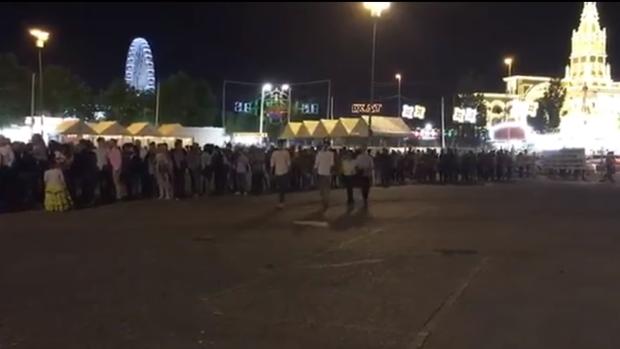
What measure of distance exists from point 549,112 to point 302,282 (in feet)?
388

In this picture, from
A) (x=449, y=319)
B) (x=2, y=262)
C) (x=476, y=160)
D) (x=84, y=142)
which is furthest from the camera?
(x=476, y=160)

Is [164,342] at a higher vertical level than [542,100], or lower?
lower

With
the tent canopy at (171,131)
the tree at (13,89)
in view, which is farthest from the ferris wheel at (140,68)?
the tent canopy at (171,131)

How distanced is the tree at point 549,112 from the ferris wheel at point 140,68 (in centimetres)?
5563

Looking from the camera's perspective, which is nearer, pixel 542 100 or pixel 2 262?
pixel 2 262

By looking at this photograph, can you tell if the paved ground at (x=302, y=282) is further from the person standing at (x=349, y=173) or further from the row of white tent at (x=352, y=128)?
the row of white tent at (x=352, y=128)

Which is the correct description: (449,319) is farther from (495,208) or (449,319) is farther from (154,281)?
(495,208)

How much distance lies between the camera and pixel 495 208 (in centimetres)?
2412

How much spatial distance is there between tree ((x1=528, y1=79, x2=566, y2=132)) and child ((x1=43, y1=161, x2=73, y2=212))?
107650 mm

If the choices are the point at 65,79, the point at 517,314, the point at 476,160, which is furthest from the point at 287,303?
the point at 65,79

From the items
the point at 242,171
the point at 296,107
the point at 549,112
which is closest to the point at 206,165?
the point at 242,171

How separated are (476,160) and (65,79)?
52674 mm

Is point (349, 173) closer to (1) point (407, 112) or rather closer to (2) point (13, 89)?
(2) point (13, 89)

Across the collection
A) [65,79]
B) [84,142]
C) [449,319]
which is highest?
[65,79]
